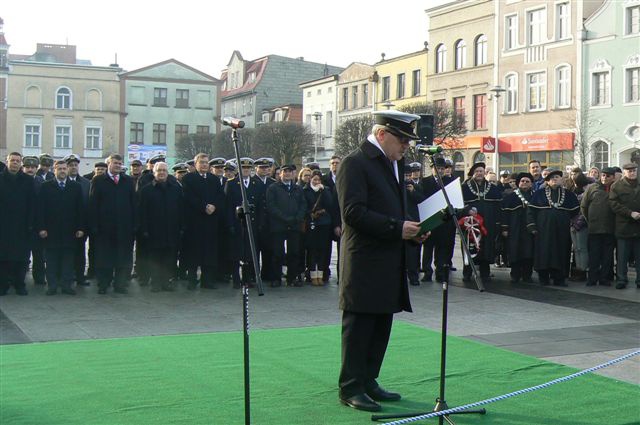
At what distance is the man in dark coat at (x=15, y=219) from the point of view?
12.6 m

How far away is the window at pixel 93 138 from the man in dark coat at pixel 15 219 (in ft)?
202

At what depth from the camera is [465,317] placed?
11.0 meters

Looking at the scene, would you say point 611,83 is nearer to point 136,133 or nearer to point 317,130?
point 317,130

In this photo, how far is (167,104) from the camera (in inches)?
2972

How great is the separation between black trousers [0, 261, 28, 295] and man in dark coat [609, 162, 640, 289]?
30.9 ft

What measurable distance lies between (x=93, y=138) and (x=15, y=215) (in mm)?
62449

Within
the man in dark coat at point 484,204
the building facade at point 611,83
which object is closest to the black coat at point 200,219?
the man in dark coat at point 484,204

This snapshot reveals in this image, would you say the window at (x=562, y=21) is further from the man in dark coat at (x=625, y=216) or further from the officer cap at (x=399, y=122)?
the officer cap at (x=399, y=122)

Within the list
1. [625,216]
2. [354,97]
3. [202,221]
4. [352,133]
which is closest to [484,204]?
[625,216]

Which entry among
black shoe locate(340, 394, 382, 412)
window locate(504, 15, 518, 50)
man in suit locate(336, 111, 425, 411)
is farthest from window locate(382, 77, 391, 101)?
black shoe locate(340, 394, 382, 412)

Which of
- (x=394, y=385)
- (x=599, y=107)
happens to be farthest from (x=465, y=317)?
(x=599, y=107)

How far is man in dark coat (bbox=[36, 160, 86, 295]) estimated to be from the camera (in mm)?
12641

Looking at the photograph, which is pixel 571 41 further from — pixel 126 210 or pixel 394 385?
pixel 394 385

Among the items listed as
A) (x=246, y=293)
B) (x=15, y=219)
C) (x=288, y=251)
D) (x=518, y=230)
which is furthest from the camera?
(x=518, y=230)
